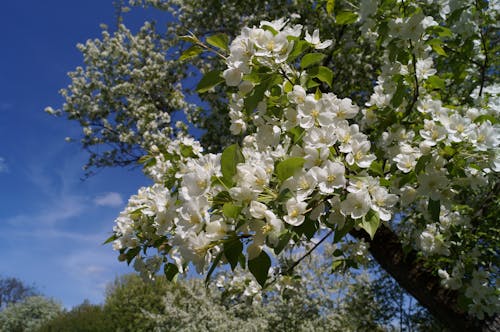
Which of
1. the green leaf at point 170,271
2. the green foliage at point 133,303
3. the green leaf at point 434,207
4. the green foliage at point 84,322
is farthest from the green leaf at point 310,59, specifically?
the green foliage at point 84,322

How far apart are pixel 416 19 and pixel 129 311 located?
14.9 m

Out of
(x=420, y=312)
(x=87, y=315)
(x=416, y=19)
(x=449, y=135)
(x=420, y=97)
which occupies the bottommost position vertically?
(x=420, y=312)

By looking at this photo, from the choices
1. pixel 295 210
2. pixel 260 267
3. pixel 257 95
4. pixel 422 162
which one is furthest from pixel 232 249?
pixel 422 162

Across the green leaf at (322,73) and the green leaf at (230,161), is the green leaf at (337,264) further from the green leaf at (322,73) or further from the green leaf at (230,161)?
the green leaf at (230,161)

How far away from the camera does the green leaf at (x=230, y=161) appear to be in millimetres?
1233

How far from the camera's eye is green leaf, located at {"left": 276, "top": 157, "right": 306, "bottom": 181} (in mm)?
1215

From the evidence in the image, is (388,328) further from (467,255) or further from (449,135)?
(449,135)

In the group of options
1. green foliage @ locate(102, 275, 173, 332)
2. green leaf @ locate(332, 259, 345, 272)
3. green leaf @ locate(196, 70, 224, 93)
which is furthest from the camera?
green foliage @ locate(102, 275, 173, 332)

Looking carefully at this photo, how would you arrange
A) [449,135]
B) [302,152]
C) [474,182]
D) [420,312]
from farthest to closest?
1. [420,312]
2. [474,182]
3. [449,135]
4. [302,152]

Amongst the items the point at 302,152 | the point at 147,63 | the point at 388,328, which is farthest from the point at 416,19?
the point at 147,63

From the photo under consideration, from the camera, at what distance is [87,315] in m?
16.7

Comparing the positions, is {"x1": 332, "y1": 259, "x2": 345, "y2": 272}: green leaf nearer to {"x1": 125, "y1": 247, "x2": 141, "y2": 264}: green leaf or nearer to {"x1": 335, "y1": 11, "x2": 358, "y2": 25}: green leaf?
{"x1": 125, "y1": 247, "x2": 141, "y2": 264}: green leaf

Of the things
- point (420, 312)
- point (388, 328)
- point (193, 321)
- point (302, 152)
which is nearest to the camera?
point (302, 152)

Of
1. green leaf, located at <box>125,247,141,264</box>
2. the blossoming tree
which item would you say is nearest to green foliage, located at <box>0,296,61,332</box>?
green leaf, located at <box>125,247,141,264</box>
